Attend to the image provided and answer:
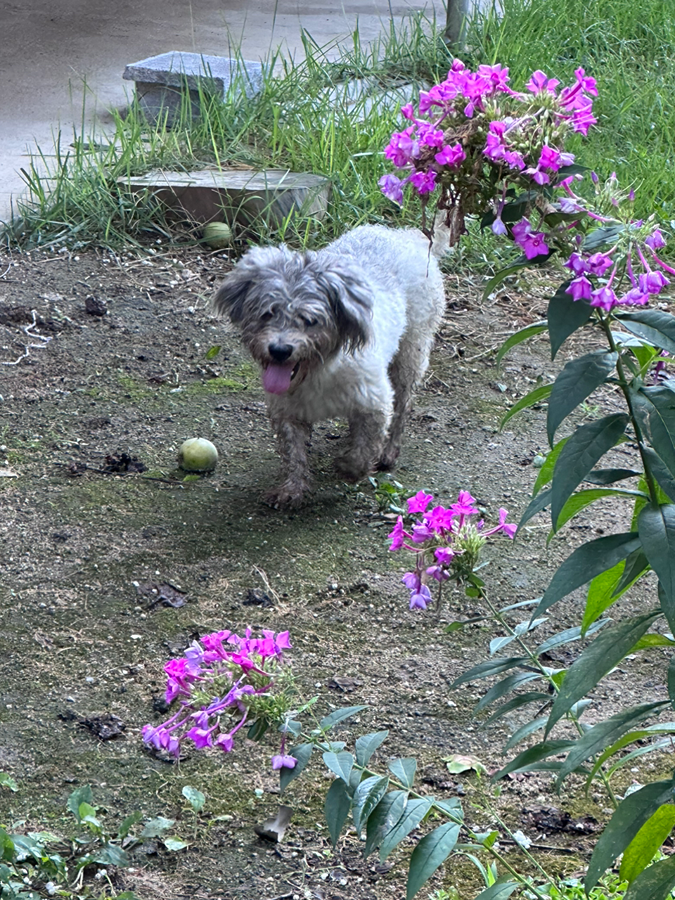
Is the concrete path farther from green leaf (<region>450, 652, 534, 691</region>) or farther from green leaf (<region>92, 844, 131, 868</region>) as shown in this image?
Answer: green leaf (<region>450, 652, 534, 691</region>)

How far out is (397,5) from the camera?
9.24m

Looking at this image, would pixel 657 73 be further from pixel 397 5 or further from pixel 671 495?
pixel 671 495

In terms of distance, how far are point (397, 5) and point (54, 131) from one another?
13.0 feet

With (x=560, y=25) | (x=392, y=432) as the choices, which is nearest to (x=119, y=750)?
(x=392, y=432)

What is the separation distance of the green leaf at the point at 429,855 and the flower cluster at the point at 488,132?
0.87m

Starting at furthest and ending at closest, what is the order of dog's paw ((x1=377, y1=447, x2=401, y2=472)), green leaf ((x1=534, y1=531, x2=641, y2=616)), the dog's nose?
dog's paw ((x1=377, y1=447, x2=401, y2=472)), the dog's nose, green leaf ((x1=534, y1=531, x2=641, y2=616))

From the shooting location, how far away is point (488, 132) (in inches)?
53.3

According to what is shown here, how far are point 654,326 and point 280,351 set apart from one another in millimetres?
2134

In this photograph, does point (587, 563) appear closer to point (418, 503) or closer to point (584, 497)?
point (584, 497)

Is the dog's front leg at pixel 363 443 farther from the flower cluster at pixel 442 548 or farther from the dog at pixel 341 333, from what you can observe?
the flower cluster at pixel 442 548

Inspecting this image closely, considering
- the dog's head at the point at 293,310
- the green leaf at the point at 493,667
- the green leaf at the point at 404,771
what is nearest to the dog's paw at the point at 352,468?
the dog's head at the point at 293,310

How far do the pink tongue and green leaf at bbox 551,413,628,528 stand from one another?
7.11 ft

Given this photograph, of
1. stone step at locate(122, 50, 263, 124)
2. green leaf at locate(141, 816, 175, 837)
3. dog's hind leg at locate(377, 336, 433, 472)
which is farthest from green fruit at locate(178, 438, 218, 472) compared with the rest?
stone step at locate(122, 50, 263, 124)

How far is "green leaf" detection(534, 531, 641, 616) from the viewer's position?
4.58ft
